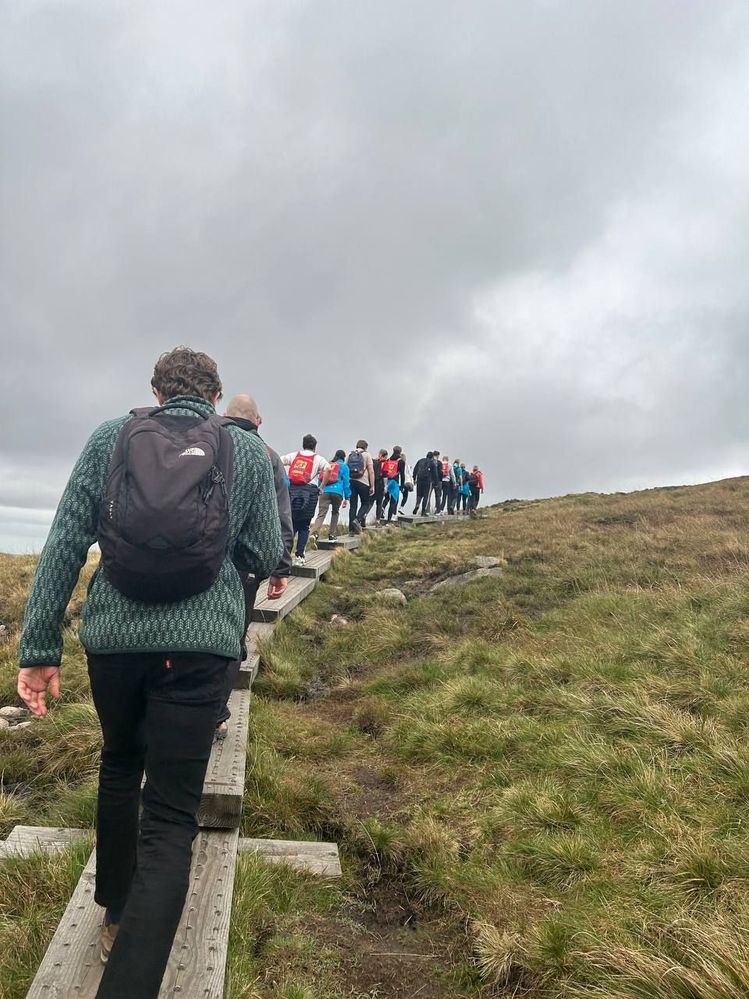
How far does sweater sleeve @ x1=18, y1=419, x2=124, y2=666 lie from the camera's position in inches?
100

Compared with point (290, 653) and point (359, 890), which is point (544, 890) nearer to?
point (359, 890)

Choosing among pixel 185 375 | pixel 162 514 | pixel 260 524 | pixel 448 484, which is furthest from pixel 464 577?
pixel 448 484

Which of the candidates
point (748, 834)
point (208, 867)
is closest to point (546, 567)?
point (748, 834)

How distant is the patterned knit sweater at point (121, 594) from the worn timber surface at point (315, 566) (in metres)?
9.40

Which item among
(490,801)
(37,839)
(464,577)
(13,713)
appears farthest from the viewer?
(464,577)

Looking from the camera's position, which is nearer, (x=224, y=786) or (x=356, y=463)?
(x=224, y=786)

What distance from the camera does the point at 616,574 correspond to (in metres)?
11.0

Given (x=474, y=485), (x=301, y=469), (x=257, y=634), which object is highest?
(x=474, y=485)

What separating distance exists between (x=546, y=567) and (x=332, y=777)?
7972mm

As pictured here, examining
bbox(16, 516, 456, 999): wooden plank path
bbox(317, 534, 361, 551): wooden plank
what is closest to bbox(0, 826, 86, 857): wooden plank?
bbox(16, 516, 456, 999): wooden plank path

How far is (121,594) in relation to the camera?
2432mm

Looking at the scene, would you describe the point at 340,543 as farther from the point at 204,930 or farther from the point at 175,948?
the point at 175,948

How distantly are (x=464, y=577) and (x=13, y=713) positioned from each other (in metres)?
8.24

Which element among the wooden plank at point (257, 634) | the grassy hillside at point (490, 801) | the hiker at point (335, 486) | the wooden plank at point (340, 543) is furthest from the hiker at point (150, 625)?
the wooden plank at point (340, 543)
